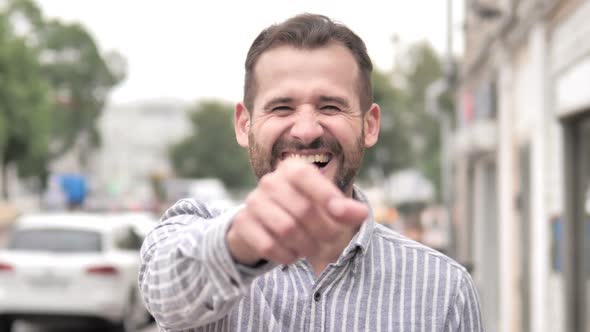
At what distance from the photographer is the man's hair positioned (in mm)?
2066

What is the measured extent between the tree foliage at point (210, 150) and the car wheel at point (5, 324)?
272 feet

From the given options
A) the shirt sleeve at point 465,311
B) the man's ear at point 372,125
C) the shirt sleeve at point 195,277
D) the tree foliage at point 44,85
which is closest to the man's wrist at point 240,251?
the shirt sleeve at point 195,277

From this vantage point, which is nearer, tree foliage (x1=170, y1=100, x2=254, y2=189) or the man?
the man

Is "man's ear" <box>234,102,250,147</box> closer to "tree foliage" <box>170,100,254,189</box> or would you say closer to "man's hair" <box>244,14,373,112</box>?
"man's hair" <box>244,14,373,112</box>

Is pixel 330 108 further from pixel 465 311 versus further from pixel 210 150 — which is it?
pixel 210 150

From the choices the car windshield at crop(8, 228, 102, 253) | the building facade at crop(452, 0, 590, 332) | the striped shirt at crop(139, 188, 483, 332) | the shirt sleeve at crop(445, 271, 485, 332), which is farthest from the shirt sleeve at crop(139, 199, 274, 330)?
the car windshield at crop(8, 228, 102, 253)

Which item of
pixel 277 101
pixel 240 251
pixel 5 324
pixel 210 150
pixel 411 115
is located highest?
pixel 277 101

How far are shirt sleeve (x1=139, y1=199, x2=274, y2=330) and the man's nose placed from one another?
13.0 inches

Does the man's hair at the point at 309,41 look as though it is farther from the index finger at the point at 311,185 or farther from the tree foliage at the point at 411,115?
the tree foliage at the point at 411,115

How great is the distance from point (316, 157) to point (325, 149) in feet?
0.09

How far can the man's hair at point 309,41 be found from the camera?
81.4 inches

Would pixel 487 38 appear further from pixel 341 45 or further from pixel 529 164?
pixel 341 45

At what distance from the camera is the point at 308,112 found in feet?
6.53

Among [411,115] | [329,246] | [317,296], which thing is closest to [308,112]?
[329,246]
